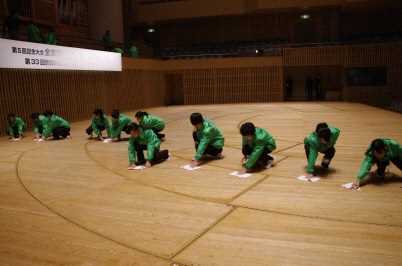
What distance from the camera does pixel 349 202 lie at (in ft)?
12.4

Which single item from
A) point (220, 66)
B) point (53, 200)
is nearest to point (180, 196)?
point (53, 200)

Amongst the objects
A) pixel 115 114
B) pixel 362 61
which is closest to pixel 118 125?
pixel 115 114

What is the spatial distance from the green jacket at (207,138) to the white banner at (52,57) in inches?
241

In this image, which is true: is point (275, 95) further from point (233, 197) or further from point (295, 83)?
point (233, 197)

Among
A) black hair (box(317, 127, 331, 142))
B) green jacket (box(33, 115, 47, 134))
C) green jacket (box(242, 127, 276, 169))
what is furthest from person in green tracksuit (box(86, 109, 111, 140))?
black hair (box(317, 127, 331, 142))

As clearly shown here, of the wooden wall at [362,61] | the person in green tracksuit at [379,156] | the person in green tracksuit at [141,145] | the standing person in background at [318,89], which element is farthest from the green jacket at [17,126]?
the standing person in background at [318,89]

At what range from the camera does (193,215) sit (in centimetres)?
359

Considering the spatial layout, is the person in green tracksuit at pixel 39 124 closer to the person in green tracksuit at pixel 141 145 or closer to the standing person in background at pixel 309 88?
the person in green tracksuit at pixel 141 145

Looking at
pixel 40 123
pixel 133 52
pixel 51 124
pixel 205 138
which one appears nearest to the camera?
pixel 205 138

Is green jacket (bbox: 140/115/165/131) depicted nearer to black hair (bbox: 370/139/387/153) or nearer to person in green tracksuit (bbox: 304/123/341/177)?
person in green tracksuit (bbox: 304/123/341/177)

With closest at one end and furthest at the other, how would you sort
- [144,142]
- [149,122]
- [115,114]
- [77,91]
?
1. [144,142]
2. [149,122]
3. [115,114]
4. [77,91]

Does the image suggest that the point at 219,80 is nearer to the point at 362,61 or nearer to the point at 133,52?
the point at 133,52

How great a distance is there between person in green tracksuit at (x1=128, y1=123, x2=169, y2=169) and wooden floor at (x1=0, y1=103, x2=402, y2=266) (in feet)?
0.70

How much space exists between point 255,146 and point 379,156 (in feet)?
4.89
